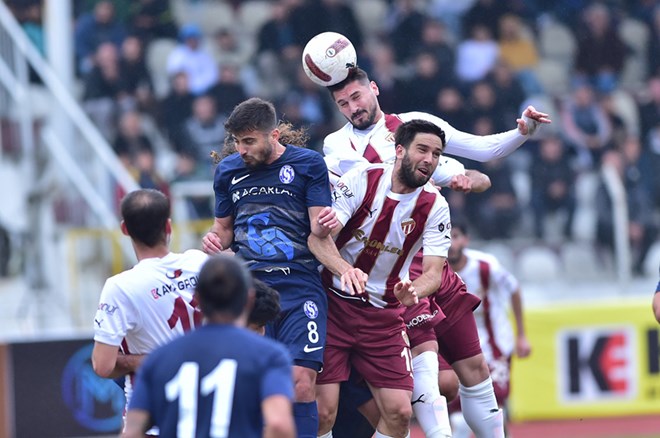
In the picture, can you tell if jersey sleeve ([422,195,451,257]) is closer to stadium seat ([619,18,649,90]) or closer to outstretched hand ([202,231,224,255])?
outstretched hand ([202,231,224,255])

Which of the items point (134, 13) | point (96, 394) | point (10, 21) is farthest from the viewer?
point (134, 13)

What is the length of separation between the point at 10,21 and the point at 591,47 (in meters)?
8.17

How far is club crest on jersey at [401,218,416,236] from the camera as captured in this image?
25.5 ft

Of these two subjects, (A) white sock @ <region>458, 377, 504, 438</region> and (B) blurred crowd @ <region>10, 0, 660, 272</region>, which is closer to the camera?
(A) white sock @ <region>458, 377, 504, 438</region>

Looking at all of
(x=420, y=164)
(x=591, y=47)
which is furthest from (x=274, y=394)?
(x=591, y=47)

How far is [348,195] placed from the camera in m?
7.70

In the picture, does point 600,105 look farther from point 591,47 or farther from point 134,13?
point 134,13

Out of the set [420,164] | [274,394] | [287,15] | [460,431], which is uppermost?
[287,15]

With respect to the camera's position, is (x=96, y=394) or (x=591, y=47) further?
(x=591, y=47)

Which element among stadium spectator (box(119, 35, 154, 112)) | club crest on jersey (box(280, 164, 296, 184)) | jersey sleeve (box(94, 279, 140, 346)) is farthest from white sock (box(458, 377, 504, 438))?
stadium spectator (box(119, 35, 154, 112))

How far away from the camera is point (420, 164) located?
296 inches

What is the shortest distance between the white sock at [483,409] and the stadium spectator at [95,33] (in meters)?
8.73

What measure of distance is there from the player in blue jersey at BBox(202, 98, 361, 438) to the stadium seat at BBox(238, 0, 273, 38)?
10451 mm

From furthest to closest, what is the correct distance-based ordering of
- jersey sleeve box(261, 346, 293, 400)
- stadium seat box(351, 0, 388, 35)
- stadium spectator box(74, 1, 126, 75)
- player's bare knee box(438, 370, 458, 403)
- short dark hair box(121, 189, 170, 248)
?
stadium seat box(351, 0, 388, 35) → stadium spectator box(74, 1, 126, 75) → player's bare knee box(438, 370, 458, 403) → short dark hair box(121, 189, 170, 248) → jersey sleeve box(261, 346, 293, 400)
